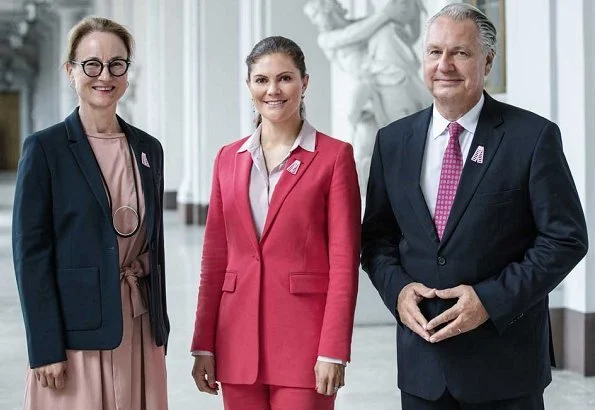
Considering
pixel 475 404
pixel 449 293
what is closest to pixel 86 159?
pixel 449 293

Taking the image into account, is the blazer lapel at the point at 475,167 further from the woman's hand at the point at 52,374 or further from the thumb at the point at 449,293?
the woman's hand at the point at 52,374

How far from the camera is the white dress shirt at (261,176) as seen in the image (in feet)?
10.9

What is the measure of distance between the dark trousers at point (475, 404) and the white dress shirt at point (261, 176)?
760 mm

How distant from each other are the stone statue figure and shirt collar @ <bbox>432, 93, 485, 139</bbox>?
5.40 metres

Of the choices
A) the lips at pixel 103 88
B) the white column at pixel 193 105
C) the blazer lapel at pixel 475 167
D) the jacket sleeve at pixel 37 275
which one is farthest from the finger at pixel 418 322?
the white column at pixel 193 105

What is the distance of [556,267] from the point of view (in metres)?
2.92

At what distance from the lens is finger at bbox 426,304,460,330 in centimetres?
294

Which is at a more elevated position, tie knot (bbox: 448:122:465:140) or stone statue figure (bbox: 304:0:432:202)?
stone statue figure (bbox: 304:0:432:202)

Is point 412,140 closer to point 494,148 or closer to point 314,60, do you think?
point 494,148

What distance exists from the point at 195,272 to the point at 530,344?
9252 millimetres

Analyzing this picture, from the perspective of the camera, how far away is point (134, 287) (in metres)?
3.26

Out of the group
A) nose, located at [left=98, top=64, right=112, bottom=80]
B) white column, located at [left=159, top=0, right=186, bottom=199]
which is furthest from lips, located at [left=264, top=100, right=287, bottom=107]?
white column, located at [left=159, top=0, right=186, bottom=199]

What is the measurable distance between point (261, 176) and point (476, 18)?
3.01ft

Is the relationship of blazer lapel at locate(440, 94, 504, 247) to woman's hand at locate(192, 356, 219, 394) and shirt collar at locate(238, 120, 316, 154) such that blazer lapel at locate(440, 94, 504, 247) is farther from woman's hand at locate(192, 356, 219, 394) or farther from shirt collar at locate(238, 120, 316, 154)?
woman's hand at locate(192, 356, 219, 394)
